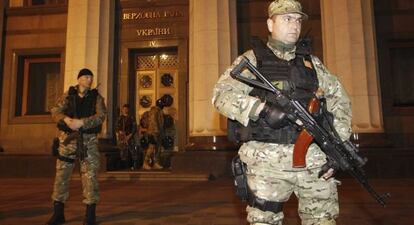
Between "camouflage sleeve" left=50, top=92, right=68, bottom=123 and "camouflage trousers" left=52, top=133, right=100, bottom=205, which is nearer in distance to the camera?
"camouflage trousers" left=52, top=133, right=100, bottom=205

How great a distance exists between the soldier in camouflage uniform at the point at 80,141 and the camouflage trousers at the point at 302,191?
282cm

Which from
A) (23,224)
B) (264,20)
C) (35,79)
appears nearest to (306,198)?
(23,224)

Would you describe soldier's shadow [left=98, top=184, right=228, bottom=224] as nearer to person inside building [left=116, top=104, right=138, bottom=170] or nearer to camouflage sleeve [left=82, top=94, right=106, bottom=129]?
camouflage sleeve [left=82, top=94, right=106, bottom=129]

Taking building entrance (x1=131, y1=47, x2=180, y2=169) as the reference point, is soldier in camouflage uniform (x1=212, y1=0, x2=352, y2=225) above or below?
below

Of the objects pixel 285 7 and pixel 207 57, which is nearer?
pixel 285 7

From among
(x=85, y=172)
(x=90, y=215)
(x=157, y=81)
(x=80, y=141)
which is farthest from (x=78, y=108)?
(x=157, y=81)

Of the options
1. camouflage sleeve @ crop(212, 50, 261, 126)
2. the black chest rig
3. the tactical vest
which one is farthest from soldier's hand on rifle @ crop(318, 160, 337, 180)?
the tactical vest

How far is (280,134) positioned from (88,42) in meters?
8.99

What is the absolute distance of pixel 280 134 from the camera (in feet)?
8.44

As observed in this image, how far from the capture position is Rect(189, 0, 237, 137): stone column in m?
9.68

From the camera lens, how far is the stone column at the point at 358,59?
30.7ft

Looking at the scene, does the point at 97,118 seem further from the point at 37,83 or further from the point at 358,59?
the point at 37,83

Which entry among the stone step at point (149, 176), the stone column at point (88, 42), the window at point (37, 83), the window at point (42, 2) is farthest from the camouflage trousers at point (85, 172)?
the window at point (42, 2)

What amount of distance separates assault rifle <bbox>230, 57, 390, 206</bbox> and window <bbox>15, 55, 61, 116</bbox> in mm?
10871
